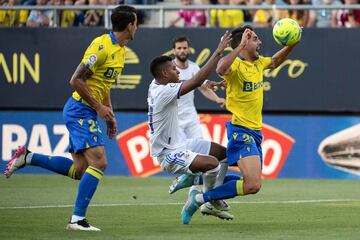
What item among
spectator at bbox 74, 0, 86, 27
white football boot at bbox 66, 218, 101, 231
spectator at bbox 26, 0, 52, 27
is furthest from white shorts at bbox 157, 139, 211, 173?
spectator at bbox 26, 0, 52, 27

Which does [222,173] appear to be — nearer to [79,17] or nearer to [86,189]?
[86,189]

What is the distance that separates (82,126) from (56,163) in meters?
1.06

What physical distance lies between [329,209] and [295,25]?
8.73ft

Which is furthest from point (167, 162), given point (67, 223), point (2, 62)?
point (2, 62)

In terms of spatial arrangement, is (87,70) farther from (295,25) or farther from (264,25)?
(264,25)

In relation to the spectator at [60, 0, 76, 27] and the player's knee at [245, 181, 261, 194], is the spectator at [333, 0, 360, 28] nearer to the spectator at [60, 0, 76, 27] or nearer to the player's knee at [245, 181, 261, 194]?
the spectator at [60, 0, 76, 27]

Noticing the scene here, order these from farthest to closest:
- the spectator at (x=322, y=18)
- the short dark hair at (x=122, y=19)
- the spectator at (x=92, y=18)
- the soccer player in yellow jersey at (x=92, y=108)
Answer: the spectator at (x=92, y=18) < the spectator at (x=322, y=18) < the short dark hair at (x=122, y=19) < the soccer player in yellow jersey at (x=92, y=108)

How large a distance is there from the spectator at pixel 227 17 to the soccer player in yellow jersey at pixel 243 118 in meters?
7.82

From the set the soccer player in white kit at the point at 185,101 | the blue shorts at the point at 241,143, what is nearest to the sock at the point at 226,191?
the blue shorts at the point at 241,143

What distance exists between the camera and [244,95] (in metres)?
11.5

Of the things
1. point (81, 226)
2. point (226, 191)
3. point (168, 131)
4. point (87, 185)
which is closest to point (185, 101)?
point (168, 131)

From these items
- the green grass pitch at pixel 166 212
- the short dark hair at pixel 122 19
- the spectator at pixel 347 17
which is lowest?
the green grass pitch at pixel 166 212

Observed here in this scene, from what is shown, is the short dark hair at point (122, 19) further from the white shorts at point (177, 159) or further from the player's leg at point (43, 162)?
the player's leg at point (43, 162)

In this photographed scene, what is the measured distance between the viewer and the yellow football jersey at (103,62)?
1089cm
